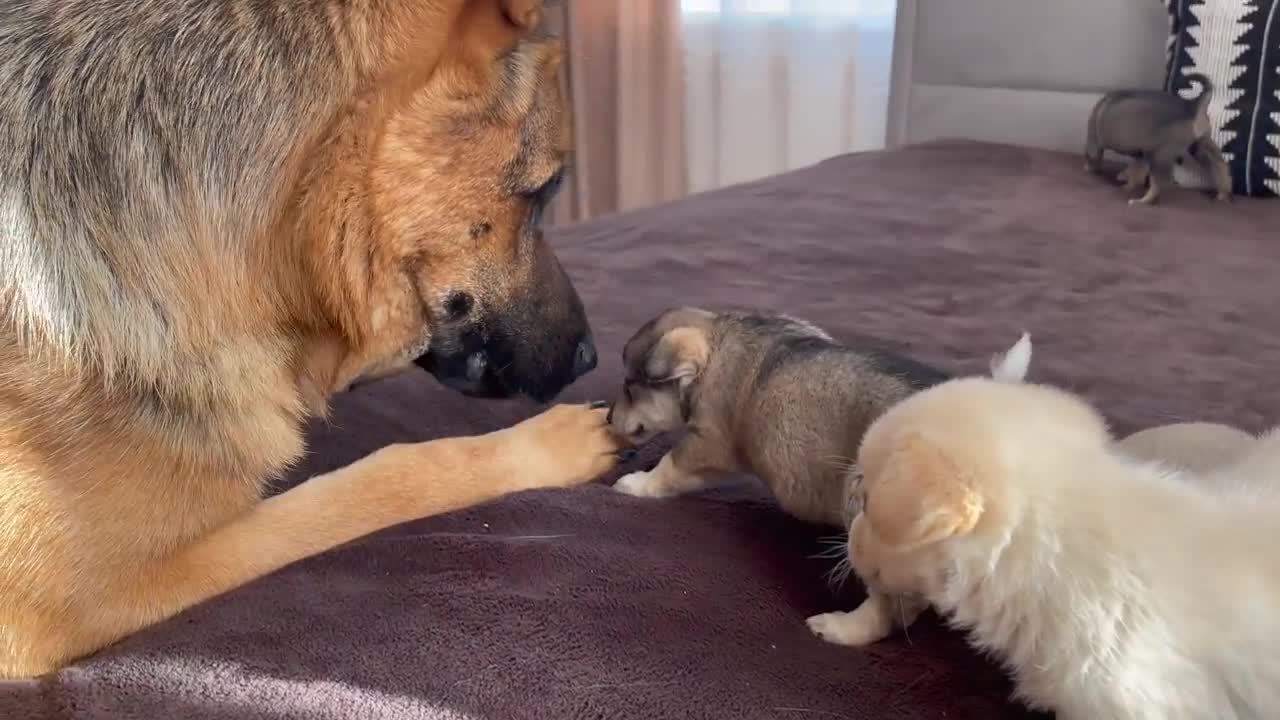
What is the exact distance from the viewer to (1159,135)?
236cm

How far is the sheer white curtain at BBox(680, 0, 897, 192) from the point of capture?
139 inches

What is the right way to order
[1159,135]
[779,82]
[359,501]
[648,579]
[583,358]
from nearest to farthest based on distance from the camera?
[648,579] < [359,501] < [583,358] < [1159,135] < [779,82]

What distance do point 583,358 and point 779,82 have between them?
250 centimetres

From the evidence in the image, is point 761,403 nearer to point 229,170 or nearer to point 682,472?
point 682,472

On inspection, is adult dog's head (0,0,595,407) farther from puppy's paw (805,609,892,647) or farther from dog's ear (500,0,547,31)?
puppy's paw (805,609,892,647)

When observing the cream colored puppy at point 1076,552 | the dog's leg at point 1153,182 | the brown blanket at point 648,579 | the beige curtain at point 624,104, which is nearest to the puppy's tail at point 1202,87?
the dog's leg at point 1153,182

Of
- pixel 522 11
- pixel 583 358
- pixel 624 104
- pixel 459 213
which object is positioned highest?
pixel 522 11

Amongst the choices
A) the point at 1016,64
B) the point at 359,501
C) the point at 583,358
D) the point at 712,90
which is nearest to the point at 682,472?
the point at 583,358

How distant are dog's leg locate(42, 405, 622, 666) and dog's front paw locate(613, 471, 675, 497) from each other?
7 centimetres

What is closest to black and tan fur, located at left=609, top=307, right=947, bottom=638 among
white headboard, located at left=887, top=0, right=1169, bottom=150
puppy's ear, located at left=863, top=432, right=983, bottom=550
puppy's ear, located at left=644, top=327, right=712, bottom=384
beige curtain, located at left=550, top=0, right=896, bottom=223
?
puppy's ear, located at left=644, top=327, right=712, bottom=384

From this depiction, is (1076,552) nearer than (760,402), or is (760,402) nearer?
(1076,552)

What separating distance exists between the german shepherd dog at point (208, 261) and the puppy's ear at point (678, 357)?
0.73 ft

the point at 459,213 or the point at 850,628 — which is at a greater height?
the point at 459,213

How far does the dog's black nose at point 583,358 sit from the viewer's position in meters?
1.40
